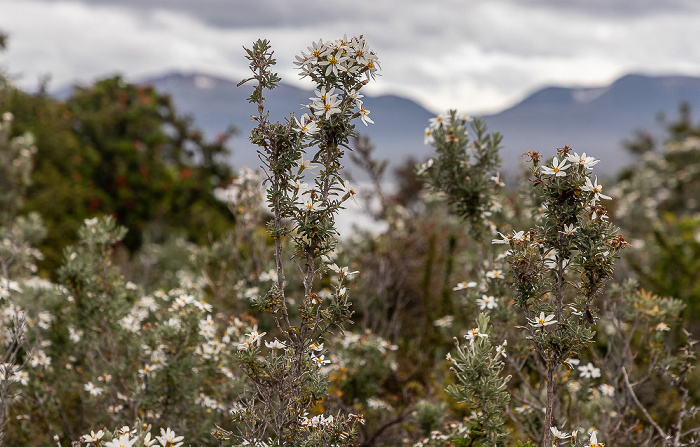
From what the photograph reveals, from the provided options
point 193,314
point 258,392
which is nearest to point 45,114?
point 193,314

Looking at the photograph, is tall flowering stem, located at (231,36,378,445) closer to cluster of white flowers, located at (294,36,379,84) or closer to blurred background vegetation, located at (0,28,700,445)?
cluster of white flowers, located at (294,36,379,84)

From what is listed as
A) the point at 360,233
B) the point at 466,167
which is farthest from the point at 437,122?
the point at 360,233

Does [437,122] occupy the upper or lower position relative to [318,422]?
upper

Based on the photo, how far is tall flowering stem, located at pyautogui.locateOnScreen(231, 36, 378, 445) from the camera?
8.68 feet

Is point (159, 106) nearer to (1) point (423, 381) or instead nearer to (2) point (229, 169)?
(2) point (229, 169)

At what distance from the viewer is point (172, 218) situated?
15977 mm

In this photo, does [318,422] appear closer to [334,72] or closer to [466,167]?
[334,72]

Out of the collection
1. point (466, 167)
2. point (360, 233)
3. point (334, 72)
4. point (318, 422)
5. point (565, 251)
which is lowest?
point (318, 422)

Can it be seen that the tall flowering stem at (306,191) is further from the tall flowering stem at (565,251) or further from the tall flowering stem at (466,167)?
the tall flowering stem at (466,167)

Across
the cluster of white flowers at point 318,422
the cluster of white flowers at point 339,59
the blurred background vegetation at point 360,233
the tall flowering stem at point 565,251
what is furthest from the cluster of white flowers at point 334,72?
the blurred background vegetation at point 360,233

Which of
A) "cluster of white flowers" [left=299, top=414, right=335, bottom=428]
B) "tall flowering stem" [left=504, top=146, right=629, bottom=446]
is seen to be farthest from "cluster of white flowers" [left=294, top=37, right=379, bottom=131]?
→ "cluster of white flowers" [left=299, top=414, right=335, bottom=428]

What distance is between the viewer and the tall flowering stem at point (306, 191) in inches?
104

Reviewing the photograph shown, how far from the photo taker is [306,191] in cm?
269

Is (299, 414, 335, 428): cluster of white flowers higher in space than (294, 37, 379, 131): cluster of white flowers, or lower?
lower
